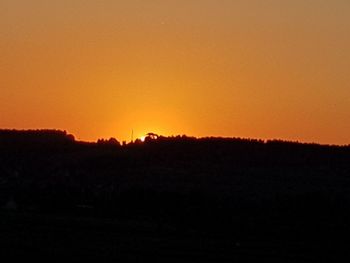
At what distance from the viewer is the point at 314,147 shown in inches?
3462

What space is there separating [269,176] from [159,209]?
60.3 ft

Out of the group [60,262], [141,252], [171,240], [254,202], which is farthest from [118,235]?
[254,202]

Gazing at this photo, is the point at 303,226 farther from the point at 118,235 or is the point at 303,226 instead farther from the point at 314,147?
the point at 314,147

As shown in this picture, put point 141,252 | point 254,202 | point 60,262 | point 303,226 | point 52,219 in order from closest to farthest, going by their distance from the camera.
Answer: point 60,262 → point 141,252 → point 52,219 → point 303,226 → point 254,202

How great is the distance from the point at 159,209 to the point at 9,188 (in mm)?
11527

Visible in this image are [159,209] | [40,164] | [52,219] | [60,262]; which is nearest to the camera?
[60,262]

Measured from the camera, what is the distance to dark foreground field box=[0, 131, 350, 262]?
40.3 m

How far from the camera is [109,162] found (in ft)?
261

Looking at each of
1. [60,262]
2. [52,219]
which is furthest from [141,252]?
[52,219]

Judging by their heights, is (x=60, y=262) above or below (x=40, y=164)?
below

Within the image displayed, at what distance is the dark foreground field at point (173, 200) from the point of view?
132 ft

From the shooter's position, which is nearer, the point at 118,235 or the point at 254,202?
the point at 118,235

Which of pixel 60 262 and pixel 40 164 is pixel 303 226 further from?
pixel 40 164

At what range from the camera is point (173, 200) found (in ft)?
202
